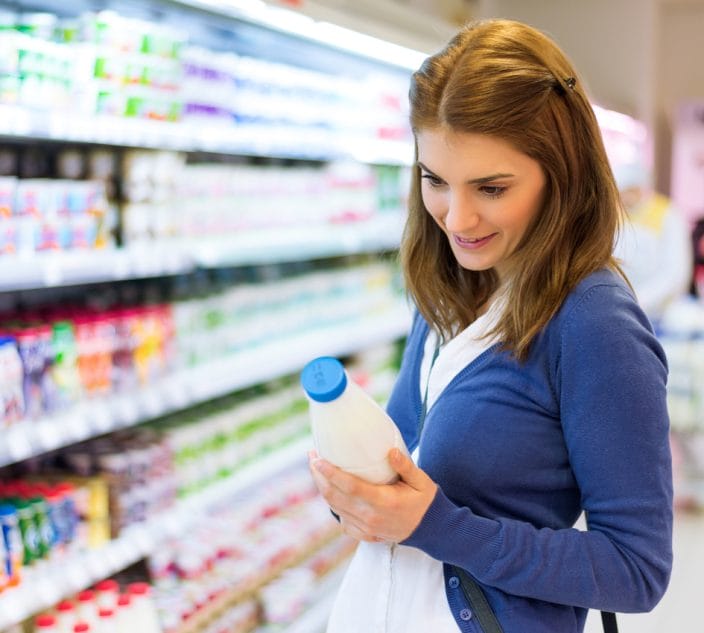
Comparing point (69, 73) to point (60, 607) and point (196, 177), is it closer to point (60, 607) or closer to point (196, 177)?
point (196, 177)

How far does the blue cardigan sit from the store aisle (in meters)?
2.48

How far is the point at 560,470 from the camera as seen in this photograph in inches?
48.9

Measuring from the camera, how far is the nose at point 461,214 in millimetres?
1229

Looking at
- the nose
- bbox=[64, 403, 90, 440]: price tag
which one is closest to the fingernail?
the nose

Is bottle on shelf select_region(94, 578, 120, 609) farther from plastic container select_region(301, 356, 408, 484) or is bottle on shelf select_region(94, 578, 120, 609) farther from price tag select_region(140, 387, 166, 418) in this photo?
plastic container select_region(301, 356, 408, 484)

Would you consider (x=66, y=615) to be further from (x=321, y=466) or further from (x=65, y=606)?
(x=321, y=466)

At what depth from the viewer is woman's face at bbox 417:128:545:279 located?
1.20 m

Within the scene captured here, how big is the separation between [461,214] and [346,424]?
1.03 ft

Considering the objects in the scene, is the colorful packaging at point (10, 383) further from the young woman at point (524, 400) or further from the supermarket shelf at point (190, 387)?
the young woman at point (524, 400)

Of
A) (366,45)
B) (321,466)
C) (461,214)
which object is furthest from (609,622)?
(366,45)

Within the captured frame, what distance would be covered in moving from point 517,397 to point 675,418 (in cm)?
416

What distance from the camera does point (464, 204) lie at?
1.23 m

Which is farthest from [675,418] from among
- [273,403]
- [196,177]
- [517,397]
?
[517,397]

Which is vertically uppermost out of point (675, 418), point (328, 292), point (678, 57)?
point (678, 57)
